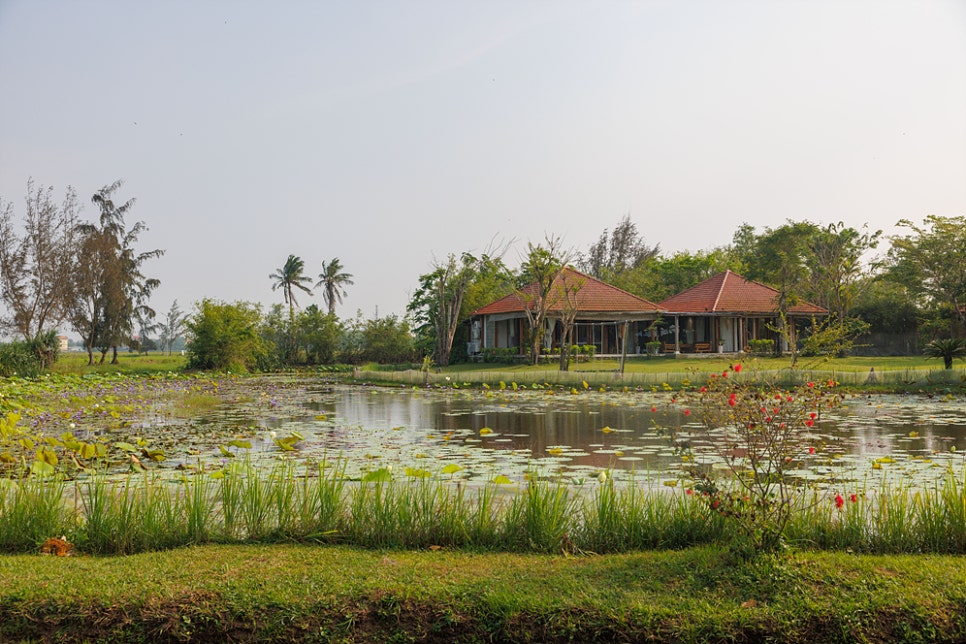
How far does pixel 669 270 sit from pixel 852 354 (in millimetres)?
11678

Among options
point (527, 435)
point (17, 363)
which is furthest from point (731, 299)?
point (17, 363)

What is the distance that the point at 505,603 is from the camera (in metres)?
3.69

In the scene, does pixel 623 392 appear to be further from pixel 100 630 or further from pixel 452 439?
pixel 100 630

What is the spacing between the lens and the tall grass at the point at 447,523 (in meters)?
4.63

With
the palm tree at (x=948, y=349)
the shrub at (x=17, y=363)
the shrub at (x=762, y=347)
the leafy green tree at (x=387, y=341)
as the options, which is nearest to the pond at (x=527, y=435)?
the palm tree at (x=948, y=349)

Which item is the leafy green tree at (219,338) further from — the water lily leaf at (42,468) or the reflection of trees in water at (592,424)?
the water lily leaf at (42,468)

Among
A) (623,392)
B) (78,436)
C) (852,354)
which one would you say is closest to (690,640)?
(78,436)

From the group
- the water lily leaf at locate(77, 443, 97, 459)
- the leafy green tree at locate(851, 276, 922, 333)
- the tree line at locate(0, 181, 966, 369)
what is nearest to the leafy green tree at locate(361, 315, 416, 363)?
the tree line at locate(0, 181, 966, 369)

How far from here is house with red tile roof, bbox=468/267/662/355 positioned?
103 feet

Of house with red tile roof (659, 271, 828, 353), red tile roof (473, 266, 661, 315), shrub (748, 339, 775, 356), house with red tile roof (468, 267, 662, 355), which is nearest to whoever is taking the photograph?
shrub (748, 339, 775, 356)

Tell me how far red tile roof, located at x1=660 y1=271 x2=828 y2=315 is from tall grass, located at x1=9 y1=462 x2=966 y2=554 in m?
29.4

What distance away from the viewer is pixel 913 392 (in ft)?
59.0

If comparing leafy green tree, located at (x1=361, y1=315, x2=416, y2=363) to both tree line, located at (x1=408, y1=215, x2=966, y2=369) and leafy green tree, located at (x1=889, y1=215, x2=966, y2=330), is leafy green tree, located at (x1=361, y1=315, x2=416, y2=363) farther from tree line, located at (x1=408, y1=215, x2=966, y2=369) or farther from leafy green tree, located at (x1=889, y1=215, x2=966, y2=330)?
leafy green tree, located at (x1=889, y1=215, x2=966, y2=330)

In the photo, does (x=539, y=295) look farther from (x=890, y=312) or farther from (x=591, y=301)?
(x=890, y=312)
